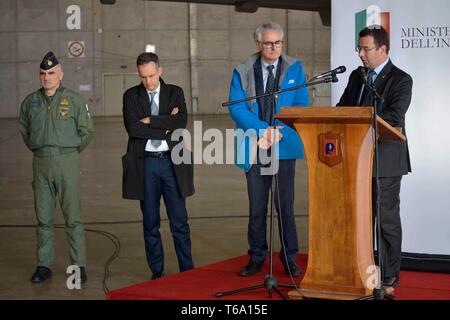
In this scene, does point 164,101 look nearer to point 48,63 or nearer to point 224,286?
point 48,63

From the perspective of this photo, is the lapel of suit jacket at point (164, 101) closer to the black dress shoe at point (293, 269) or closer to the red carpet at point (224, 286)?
the red carpet at point (224, 286)

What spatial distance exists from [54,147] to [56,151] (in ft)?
0.11

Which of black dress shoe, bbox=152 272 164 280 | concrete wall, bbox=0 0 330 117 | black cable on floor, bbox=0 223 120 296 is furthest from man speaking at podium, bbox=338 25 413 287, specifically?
concrete wall, bbox=0 0 330 117

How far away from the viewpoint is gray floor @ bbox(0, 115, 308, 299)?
6.11m

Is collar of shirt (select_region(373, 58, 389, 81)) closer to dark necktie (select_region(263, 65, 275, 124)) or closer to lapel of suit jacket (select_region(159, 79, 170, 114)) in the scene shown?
dark necktie (select_region(263, 65, 275, 124))

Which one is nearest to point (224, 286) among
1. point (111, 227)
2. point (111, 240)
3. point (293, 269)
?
point (293, 269)

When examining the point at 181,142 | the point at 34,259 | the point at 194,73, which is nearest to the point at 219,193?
the point at 34,259

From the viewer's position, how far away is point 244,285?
5117 millimetres

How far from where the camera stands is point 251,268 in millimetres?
5426

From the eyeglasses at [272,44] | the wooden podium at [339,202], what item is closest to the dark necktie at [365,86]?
the wooden podium at [339,202]

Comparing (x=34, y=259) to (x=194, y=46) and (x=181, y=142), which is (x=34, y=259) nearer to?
(x=181, y=142)

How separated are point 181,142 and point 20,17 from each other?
2307 centimetres

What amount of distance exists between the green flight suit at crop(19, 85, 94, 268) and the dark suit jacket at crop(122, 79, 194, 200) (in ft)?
1.44

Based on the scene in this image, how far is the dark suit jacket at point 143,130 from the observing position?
5.64 metres
